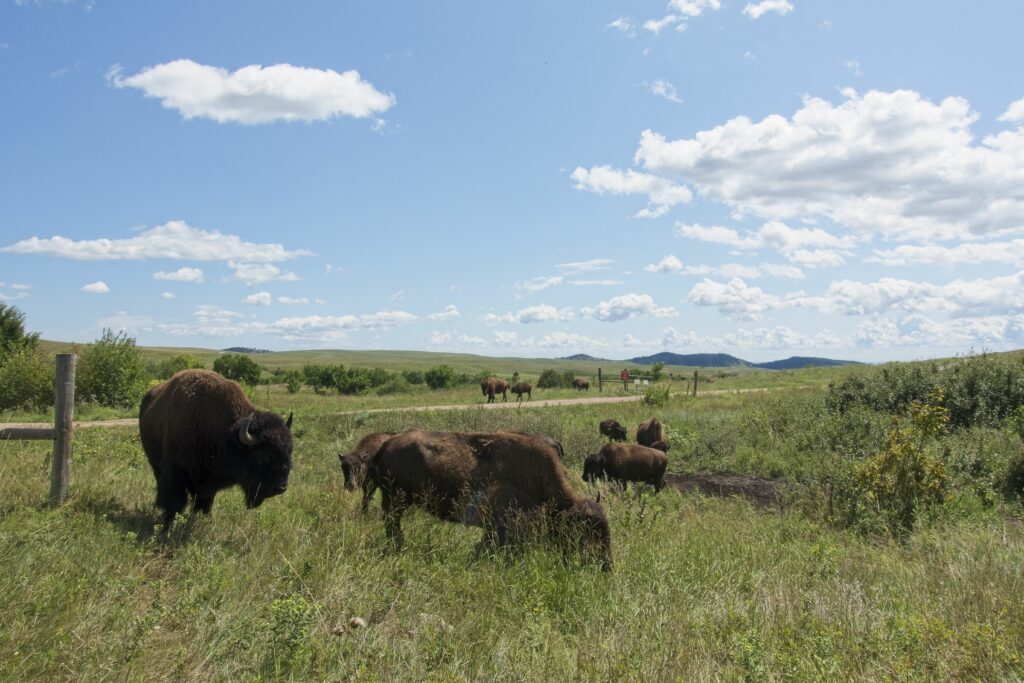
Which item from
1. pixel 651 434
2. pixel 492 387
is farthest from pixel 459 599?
pixel 492 387

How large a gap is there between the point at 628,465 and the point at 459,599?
8.75 m

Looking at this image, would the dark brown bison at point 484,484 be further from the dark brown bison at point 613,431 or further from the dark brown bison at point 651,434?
the dark brown bison at point 613,431

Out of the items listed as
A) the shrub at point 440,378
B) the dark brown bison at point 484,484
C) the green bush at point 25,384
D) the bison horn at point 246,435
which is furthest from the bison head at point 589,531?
the shrub at point 440,378

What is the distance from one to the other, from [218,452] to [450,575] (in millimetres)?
3317

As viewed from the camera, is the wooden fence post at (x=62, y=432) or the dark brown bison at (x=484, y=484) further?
the wooden fence post at (x=62, y=432)

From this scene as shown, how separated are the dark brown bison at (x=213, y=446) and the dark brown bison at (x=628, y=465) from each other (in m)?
7.73

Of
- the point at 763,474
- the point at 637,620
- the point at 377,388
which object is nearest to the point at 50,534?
the point at 637,620

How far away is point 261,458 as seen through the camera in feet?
24.8

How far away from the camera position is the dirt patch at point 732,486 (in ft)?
42.2

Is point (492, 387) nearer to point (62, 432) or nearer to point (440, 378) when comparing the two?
point (440, 378)

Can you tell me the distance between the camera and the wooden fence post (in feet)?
25.5

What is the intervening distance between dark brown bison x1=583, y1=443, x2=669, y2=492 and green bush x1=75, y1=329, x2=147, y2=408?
21716 millimetres

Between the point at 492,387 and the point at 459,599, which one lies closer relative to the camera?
the point at 459,599

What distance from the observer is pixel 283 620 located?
465 cm
